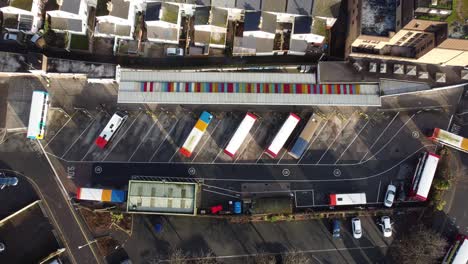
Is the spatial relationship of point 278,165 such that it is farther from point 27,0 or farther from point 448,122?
point 27,0

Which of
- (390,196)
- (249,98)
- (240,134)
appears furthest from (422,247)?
(249,98)

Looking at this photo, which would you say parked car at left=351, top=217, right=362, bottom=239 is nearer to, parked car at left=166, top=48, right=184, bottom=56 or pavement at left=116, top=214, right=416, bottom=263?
pavement at left=116, top=214, right=416, bottom=263

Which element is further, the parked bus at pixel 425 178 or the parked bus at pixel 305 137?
the parked bus at pixel 305 137

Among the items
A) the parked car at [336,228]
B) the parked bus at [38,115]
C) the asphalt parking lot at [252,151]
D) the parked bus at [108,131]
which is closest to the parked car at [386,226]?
the asphalt parking lot at [252,151]

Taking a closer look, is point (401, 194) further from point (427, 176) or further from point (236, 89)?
point (236, 89)

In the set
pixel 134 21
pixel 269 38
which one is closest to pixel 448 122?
pixel 269 38

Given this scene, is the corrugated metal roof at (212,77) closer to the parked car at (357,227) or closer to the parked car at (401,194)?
the parked car at (401,194)
